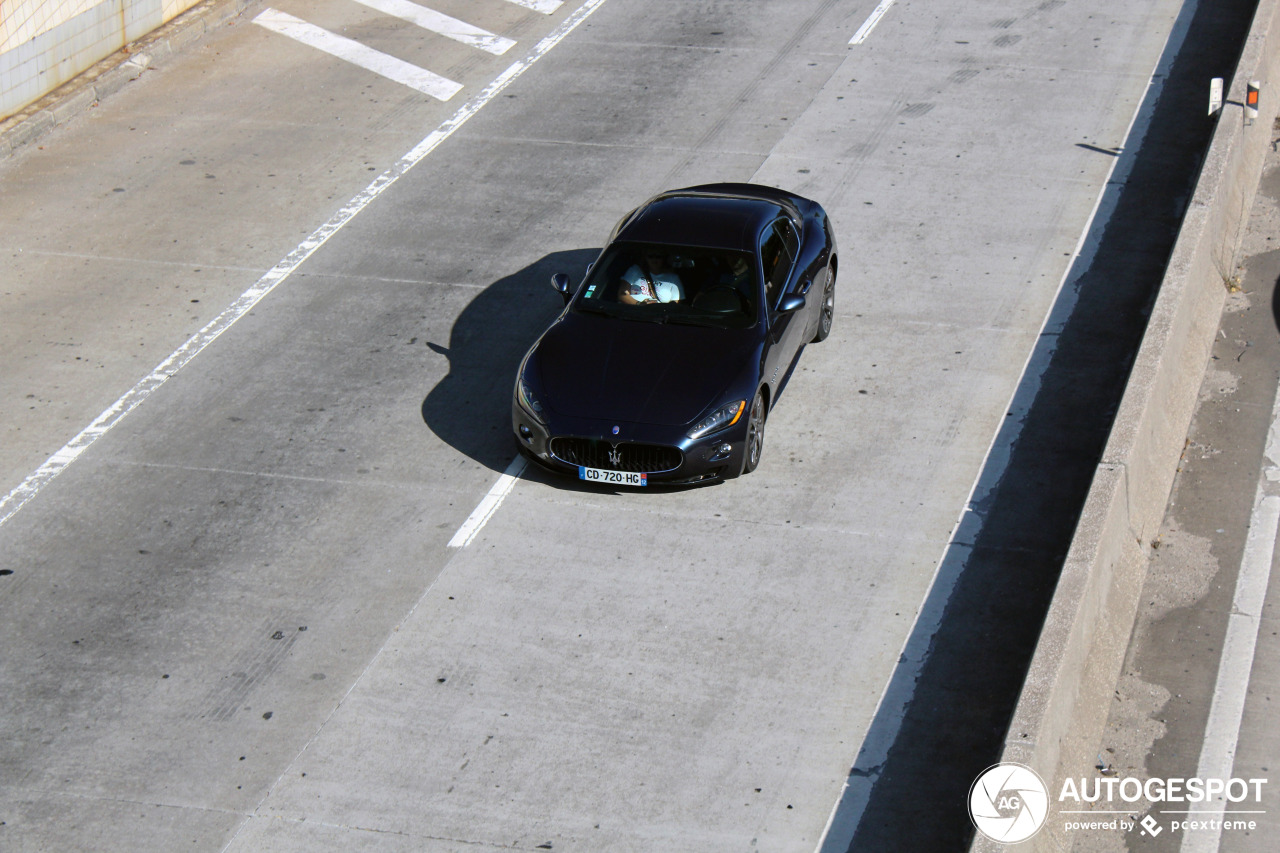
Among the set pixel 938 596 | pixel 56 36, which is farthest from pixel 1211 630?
pixel 56 36

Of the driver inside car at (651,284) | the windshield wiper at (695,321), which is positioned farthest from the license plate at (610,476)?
the driver inside car at (651,284)

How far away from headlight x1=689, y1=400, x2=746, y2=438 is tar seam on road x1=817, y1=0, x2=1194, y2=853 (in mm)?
1639

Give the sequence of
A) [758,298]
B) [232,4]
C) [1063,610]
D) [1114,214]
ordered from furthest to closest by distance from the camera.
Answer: [232,4], [1114,214], [758,298], [1063,610]

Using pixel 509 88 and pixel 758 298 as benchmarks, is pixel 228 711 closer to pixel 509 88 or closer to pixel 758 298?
pixel 758 298

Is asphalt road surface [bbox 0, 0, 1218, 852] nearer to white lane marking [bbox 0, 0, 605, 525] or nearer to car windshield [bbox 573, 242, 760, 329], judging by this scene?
white lane marking [bbox 0, 0, 605, 525]

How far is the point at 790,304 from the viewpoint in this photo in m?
10.4

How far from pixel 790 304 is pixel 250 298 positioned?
516 cm

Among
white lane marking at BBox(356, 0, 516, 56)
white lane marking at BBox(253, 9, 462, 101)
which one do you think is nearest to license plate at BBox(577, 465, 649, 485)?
white lane marking at BBox(253, 9, 462, 101)

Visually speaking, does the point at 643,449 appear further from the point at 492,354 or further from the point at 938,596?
the point at 492,354

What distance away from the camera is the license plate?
9.56 m

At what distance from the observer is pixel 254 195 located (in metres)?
14.6

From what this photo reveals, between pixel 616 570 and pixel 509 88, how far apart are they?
9748 millimetres

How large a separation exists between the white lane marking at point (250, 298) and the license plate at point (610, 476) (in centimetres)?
390

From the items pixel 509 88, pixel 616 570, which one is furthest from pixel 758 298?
pixel 509 88
